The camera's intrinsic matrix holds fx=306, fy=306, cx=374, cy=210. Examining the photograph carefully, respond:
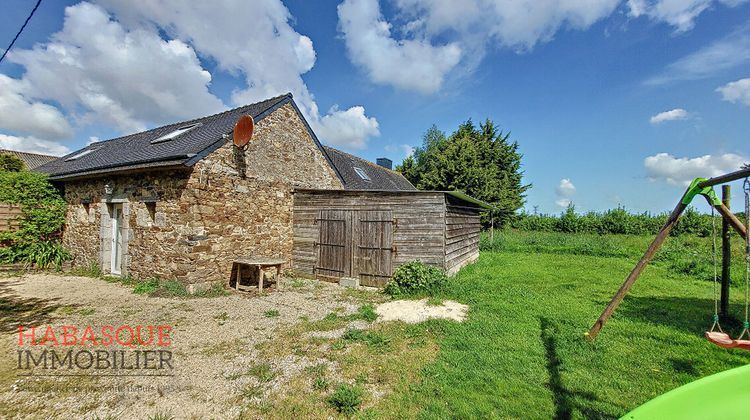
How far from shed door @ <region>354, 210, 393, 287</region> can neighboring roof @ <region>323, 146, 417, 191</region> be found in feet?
13.1

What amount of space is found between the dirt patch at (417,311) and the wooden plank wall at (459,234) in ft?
6.62

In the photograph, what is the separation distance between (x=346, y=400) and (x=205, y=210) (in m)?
6.20

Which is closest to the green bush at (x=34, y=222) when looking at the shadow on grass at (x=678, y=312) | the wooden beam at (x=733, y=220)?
the shadow on grass at (x=678, y=312)

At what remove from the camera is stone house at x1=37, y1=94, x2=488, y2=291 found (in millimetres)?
7359

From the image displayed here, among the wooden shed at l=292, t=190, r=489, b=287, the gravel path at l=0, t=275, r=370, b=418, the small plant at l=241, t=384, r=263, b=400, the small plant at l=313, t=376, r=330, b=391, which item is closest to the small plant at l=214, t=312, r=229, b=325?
the gravel path at l=0, t=275, r=370, b=418

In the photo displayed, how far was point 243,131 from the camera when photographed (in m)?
7.89

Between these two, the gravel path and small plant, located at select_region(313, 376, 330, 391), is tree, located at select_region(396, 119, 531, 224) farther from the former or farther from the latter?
small plant, located at select_region(313, 376, 330, 391)

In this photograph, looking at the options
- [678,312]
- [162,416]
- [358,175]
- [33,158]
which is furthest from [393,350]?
[33,158]

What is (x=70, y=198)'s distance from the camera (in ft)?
33.9

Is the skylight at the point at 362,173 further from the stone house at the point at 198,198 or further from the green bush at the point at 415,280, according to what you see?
the green bush at the point at 415,280

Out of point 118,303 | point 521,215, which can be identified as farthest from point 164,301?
point 521,215

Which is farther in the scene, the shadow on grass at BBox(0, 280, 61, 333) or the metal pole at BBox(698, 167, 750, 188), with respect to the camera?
the shadow on grass at BBox(0, 280, 61, 333)

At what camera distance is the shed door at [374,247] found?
851cm

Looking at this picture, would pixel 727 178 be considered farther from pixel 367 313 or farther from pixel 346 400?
pixel 367 313
